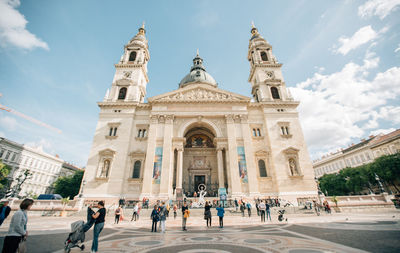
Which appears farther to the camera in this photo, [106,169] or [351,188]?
[351,188]

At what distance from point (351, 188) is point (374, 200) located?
2652cm

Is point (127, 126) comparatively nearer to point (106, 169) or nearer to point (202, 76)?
point (106, 169)

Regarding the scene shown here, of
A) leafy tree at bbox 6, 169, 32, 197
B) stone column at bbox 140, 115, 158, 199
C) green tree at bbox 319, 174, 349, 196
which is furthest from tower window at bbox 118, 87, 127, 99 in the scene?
green tree at bbox 319, 174, 349, 196

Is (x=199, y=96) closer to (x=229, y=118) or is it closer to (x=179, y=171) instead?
(x=229, y=118)

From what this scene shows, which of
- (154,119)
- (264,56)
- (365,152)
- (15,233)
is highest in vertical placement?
(264,56)

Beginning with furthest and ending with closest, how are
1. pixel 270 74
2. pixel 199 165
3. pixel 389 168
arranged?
pixel 270 74 → pixel 389 168 → pixel 199 165

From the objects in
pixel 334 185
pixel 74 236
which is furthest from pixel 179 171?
pixel 334 185

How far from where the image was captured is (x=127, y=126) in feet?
86.8

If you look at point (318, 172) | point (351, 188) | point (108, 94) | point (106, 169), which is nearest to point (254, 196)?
point (106, 169)

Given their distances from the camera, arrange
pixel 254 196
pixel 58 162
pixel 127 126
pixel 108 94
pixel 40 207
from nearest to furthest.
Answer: pixel 40 207 < pixel 254 196 < pixel 127 126 < pixel 108 94 < pixel 58 162

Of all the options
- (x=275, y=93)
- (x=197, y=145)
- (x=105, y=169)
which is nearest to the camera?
(x=105, y=169)

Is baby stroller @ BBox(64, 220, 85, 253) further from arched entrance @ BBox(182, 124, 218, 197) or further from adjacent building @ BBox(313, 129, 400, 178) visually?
adjacent building @ BBox(313, 129, 400, 178)

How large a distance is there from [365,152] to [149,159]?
5121 cm

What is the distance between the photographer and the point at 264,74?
3194 centimetres
